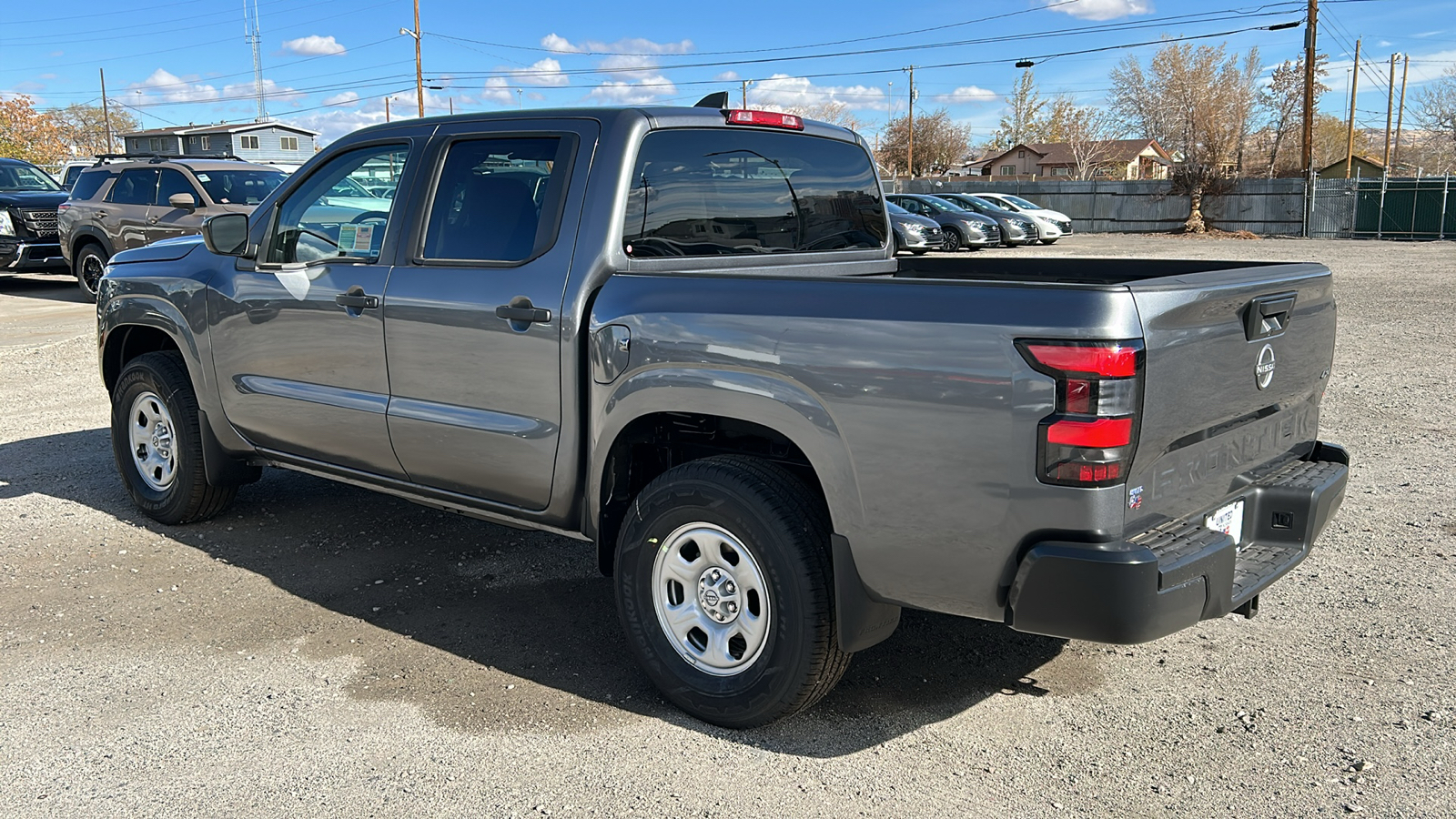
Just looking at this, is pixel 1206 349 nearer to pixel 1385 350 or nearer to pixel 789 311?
pixel 789 311

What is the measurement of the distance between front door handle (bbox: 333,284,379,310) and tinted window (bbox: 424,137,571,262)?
12.2 inches

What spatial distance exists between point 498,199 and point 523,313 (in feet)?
1.79

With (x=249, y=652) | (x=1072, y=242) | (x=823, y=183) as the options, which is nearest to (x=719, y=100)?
(x=823, y=183)

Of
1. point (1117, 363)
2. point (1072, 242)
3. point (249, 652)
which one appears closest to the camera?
point (1117, 363)

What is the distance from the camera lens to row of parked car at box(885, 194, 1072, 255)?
25266 millimetres

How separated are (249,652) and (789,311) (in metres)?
2.45

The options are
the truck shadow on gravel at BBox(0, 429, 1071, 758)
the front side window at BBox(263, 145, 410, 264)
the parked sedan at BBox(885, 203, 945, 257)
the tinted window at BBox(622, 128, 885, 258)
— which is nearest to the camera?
the truck shadow on gravel at BBox(0, 429, 1071, 758)

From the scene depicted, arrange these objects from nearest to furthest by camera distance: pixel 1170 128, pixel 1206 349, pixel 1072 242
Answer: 1. pixel 1206 349
2. pixel 1072 242
3. pixel 1170 128

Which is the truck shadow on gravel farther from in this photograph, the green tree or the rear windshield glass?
the green tree

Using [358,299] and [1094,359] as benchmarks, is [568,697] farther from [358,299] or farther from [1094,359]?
[1094,359]

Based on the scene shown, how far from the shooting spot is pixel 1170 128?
156 ft

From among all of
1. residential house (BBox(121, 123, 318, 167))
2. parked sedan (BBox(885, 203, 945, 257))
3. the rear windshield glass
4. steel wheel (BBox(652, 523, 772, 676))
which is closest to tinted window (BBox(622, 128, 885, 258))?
steel wheel (BBox(652, 523, 772, 676))

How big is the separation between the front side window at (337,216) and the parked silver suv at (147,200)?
984 centimetres

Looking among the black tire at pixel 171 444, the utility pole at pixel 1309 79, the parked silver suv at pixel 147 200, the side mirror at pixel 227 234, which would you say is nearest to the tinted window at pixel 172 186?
the parked silver suv at pixel 147 200
